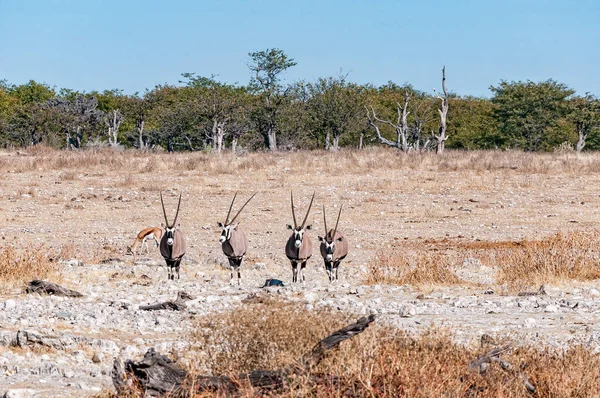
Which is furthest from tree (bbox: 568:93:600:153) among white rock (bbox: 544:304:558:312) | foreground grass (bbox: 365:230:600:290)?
white rock (bbox: 544:304:558:312)

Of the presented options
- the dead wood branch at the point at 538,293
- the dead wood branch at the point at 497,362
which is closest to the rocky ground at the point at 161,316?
the dead wood branch at the point at 538,293

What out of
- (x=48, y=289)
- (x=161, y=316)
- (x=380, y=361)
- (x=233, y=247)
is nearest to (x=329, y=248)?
(x=233, y=247)

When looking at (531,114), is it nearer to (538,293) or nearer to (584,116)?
(584,116)

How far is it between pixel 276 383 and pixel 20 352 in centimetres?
287

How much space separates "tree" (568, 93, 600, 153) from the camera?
203 feet

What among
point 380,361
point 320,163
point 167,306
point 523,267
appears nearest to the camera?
point 380,361

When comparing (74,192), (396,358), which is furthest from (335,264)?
(74,192)

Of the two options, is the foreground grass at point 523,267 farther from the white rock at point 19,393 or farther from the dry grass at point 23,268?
the white rock at point 19,393

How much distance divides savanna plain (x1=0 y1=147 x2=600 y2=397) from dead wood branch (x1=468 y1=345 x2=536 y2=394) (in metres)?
0.02

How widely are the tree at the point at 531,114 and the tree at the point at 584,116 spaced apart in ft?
5.30

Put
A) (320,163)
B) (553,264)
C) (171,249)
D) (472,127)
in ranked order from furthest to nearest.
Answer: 1. (472,127)
2. (320,163)
3. (171,249)
4. (553,264)

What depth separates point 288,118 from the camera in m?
57.1

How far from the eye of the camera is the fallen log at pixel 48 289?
10438 millimetres

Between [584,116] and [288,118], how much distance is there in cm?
2193
